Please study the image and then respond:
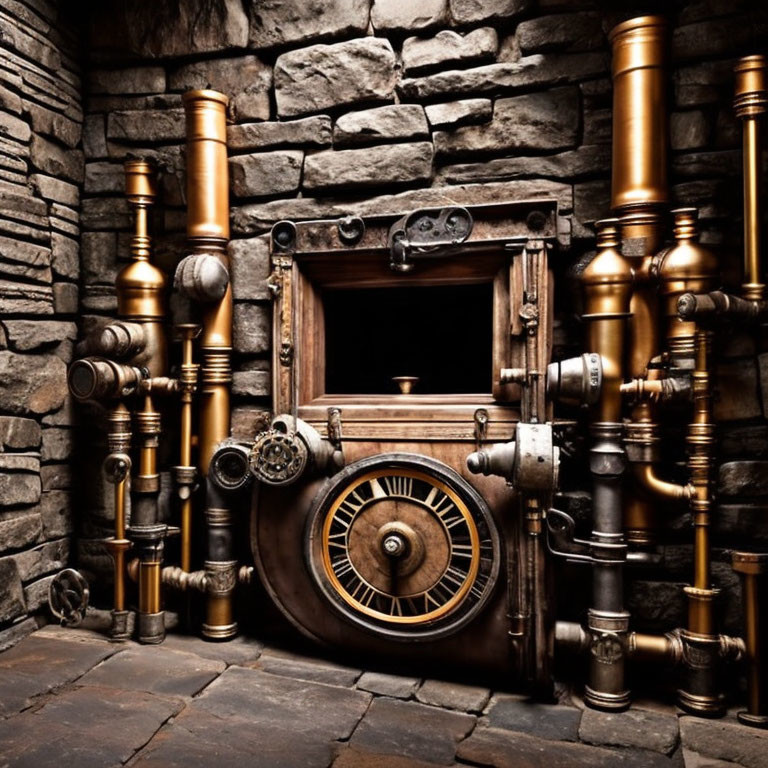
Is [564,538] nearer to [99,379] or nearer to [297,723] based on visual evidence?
[297,723]

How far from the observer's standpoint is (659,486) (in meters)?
2.18

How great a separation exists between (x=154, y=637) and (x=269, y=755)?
97cm

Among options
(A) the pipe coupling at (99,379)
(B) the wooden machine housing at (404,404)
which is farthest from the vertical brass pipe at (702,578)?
(A) the pipe coupling at (99,379)

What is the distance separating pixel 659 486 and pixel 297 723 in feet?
4.37

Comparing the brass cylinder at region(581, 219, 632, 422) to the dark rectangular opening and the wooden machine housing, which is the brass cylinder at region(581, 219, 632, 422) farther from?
the dark rectangular opening

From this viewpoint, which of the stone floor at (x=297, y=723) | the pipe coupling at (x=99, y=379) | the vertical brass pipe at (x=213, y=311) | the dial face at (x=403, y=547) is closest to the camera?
the stone floor at (x=297, y=723)

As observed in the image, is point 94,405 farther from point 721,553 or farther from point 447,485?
point 721,553

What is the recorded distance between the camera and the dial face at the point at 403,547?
229 centimetres

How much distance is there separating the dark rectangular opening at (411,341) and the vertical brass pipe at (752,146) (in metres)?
1.01

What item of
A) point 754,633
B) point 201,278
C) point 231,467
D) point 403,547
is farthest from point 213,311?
point 754,633

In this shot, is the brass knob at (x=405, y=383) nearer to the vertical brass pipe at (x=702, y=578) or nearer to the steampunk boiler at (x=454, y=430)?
the steampunk boiler at (x=454, y=430)

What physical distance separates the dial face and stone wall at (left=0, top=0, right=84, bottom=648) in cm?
117

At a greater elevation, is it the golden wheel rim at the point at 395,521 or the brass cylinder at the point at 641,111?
the brass cylinder at the point at 641,111

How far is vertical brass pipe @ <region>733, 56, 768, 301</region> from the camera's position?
208 centimetres
